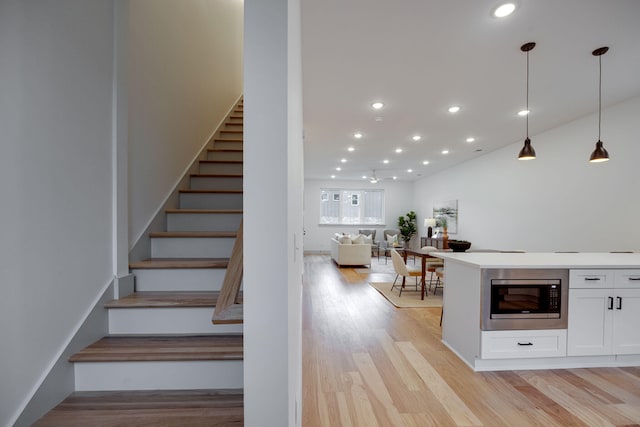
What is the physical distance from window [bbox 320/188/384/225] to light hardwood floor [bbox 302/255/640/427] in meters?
7.95

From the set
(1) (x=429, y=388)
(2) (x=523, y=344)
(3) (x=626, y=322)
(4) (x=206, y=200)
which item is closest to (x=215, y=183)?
(4) (x=206, y=200)

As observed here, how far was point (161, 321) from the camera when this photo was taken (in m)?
1.65

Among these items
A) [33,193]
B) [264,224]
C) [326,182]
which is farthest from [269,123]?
[326,182]

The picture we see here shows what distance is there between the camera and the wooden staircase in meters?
1.25

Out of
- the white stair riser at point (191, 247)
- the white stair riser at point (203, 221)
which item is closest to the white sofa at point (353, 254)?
the white stair riser at point (203, 221)

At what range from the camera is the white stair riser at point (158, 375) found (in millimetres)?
1402

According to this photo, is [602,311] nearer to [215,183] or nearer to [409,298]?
[409,298]

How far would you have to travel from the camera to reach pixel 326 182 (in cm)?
1110

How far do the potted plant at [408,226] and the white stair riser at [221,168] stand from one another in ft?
28.3

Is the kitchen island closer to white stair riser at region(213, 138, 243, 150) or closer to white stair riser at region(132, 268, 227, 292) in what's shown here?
white stair riser at region(132, 268, 227, 292)

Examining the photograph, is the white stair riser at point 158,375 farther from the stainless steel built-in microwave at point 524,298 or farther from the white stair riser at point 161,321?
the stainless steel built-in microwave at point 524,298

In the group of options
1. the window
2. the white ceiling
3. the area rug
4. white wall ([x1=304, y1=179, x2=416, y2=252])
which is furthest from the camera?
the window

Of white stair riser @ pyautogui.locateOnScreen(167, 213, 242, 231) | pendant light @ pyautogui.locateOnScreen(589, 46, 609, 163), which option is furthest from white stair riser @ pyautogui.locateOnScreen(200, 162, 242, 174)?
pendant light @ pyautogui.locateOnScreen(589, 46, 609, 163)

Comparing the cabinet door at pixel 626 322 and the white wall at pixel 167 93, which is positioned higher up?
the white wall at pixel 167 93
